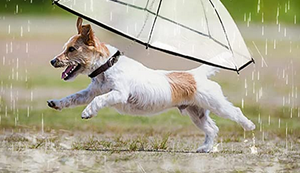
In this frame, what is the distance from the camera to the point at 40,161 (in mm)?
2307

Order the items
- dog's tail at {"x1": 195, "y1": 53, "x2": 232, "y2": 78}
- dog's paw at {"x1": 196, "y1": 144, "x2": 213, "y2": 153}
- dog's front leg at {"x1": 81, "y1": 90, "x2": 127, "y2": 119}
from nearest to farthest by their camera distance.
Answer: dog's front leg at {"x1": 81, "y1": 90, "x2": 127, "y2": 119} → dog's tail at {"x1": 195, "y1": 53, "x2": 232, "y2": 78} → dog's paw at {"x1": 196, "y1": 144, "x2": 213, "y2": 153}

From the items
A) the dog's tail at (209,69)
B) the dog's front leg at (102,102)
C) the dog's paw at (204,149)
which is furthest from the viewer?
the dog's paw at (204,149)

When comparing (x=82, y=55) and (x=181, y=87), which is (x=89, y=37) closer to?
(x=82, y=55)

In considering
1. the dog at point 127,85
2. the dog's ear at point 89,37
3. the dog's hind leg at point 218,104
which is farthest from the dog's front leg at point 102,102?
the dog's hind leg at point 218,104

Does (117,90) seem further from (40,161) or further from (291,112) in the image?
(291,112)

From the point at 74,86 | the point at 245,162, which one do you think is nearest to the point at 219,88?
the point at 245,162

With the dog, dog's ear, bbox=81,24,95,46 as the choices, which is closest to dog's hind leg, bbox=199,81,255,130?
the dog

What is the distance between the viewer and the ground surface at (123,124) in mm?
2273

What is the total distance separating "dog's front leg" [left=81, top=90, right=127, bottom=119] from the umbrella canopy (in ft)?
0.54

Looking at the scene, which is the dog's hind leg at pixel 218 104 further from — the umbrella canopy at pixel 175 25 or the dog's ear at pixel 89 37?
the dog's ear at pixel 89 37

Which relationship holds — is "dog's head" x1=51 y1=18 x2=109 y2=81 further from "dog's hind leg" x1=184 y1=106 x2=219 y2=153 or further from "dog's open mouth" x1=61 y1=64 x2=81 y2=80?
"dog's hind leg" x1=184 y1=106 x2=219 y2=153

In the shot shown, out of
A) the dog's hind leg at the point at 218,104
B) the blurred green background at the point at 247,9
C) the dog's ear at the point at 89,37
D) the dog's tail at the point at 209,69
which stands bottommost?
the dog's hind leg at the point at 218,104

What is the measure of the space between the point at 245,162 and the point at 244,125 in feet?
0.43

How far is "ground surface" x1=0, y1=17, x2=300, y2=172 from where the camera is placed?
2.27m
